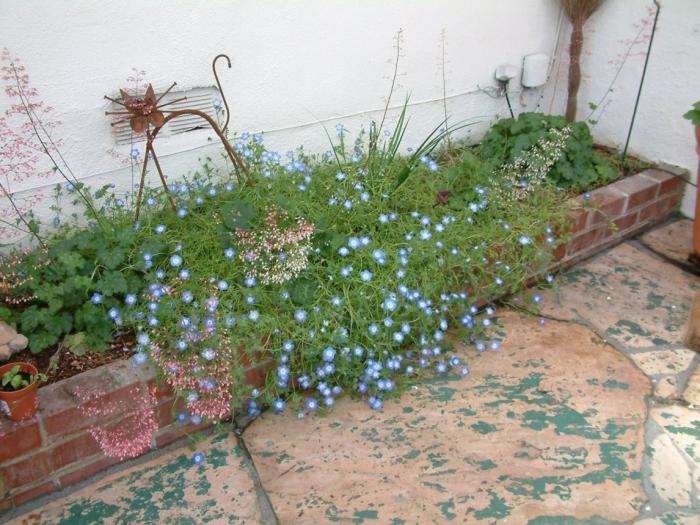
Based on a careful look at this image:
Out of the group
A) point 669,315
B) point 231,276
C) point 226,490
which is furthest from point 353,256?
point 669,315

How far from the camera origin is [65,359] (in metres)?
2.08

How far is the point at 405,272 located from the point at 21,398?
136cm

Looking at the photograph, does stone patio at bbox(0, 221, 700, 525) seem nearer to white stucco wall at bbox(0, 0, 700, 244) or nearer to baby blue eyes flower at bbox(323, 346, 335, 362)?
baby blue eyes flower at bbox(323, 346, 335, 362)

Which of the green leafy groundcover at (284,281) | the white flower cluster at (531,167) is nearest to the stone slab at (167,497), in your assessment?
the green leafy groundcover at (284,281)

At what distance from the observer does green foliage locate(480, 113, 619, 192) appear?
127 inches

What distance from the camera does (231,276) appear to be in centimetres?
228

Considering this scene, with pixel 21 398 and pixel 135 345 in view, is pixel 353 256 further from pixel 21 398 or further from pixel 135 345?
pixel 21 398

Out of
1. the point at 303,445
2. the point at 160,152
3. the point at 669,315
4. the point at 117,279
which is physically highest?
the point at 160,152

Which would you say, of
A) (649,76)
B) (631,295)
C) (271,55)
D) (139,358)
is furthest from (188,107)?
(649,76)

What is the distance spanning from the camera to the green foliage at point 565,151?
3.23 meters

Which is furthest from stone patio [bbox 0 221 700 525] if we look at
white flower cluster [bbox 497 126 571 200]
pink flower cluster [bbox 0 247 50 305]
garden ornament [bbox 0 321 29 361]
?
white flower cluster [bbox 497 126 571 200]

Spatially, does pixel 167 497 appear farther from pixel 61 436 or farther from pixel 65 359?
pixel 65 359

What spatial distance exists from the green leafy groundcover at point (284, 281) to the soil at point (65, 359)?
5cm

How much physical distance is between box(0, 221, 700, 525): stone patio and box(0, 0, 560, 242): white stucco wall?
1.26 m
